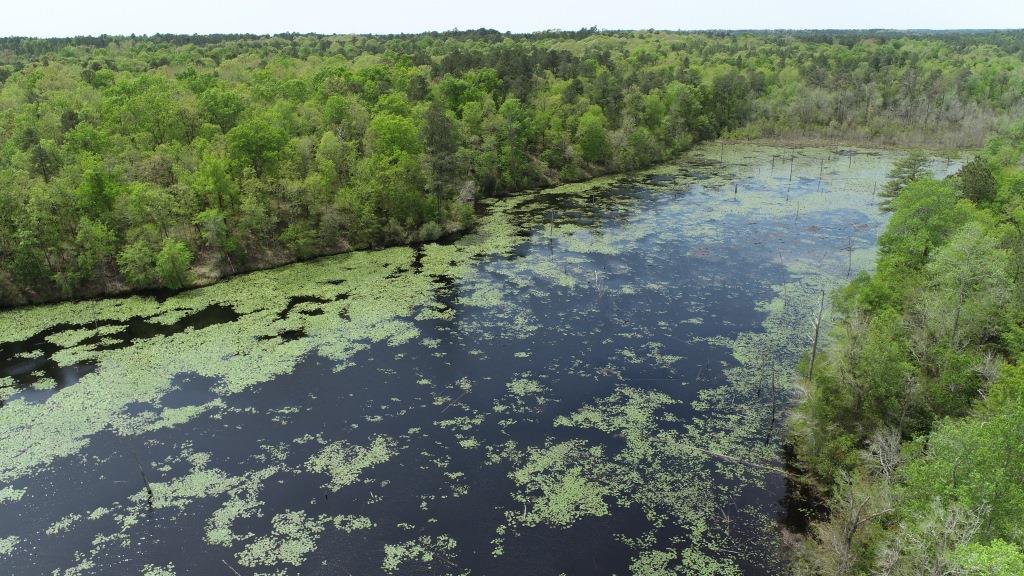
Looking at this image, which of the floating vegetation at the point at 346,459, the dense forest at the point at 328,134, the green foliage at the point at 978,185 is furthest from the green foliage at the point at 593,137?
the floating vegetation at the point at 346,459

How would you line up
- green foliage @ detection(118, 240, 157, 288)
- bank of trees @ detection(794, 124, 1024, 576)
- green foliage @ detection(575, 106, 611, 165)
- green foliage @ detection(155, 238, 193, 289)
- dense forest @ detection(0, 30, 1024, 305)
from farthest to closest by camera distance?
green foliage @ detection(575, 106, 611, 165) → dense forest @ detection(0, 30, 1024, 305) → green foliage @ detection(155, 238, 193, 289) → green foliage @ detection(118, 240, 157, 288) → bank of trees @ detection(794, 124, 1024, 576)

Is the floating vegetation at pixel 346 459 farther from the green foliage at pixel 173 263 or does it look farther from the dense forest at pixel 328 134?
the dense forest at pixel 328 134

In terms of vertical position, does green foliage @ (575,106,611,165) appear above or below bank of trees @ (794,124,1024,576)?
above

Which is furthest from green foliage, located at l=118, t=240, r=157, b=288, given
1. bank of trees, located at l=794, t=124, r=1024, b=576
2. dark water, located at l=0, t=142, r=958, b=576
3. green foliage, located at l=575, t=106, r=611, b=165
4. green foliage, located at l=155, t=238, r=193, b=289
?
green foliage, located at l=575, t=106, r=611, b=165

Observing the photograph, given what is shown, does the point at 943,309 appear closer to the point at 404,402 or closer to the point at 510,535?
the point at 510,535

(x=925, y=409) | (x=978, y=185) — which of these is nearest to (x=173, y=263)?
(x=925, y=409)

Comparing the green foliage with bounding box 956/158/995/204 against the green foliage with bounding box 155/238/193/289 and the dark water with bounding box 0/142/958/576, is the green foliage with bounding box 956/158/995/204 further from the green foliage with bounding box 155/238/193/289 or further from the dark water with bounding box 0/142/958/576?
the green foliage with bounding box 155/238/193/289
